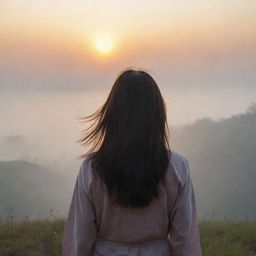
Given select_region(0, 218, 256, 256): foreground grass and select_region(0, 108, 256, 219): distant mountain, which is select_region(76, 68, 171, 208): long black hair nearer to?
select_region(0, 218, 256, 256): foreground grass

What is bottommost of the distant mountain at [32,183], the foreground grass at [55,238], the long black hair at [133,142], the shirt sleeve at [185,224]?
the distant mountain at [32,183]

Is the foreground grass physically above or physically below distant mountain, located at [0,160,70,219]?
above

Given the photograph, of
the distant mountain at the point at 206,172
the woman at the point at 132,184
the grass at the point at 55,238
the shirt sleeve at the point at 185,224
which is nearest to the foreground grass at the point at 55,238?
the grass at the point at 55,238

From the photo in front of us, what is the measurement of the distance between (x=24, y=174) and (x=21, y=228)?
89055 millimetres

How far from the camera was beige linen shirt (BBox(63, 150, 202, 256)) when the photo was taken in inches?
116

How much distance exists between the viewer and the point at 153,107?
116 inches

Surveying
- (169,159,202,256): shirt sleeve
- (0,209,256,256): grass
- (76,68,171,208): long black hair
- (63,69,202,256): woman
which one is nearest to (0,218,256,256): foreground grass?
(0,209,256,256): grass

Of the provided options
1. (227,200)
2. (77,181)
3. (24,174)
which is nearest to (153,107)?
(77,181)

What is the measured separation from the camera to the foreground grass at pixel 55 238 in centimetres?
685

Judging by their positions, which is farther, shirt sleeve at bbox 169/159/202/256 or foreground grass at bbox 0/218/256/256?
foreground grass at bbox 0/218/256/256

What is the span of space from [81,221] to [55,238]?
14.3 feet

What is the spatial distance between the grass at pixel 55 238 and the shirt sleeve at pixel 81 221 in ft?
12.6

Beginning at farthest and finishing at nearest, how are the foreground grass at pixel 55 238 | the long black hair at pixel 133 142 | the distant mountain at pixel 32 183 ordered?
1. the distant mountain at pixel 32 183
2. the foreground grass at pixel 55 238
3. the long black hair at pixel 133 142

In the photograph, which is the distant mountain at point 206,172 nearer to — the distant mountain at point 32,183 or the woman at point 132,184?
the distant mountain at point 32,183
